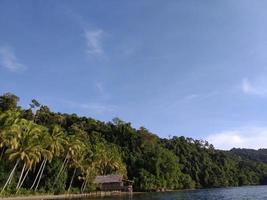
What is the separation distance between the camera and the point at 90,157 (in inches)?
3794

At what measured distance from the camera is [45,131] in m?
74.2

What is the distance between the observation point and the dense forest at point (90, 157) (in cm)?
6838

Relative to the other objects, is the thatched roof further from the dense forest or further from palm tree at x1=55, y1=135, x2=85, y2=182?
palm tree at x1=55, y1=135, x2=85, y2=182

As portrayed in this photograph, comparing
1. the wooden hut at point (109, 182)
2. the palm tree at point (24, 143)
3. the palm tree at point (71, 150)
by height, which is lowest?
the palm tree at point (24, 143)

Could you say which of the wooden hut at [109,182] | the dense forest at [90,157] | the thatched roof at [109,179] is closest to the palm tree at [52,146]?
the dense forest at [90,157]

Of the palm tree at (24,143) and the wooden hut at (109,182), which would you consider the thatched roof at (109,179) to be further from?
the palm tree at (24,143)

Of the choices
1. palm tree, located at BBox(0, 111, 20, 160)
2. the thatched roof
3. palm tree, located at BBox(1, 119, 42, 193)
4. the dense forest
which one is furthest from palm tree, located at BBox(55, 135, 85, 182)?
palm tree, located at BBox(0, 111, 20, 160)

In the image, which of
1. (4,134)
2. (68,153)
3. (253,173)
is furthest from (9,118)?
(253,173)

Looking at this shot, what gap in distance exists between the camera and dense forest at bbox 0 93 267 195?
2692 inches

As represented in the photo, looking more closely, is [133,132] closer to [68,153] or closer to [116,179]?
[116,179]

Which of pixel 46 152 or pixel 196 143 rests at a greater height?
pixel 196 143

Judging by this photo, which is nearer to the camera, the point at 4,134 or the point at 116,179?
the point at 4,134

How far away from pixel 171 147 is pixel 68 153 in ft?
262

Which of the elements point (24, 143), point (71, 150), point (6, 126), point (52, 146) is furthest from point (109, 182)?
point (6, 126)
